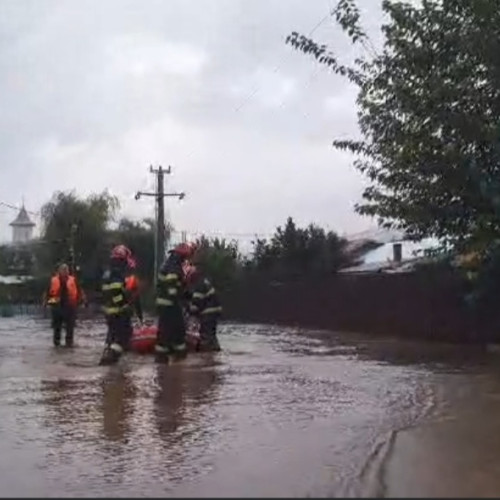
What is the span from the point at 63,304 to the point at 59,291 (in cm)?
52

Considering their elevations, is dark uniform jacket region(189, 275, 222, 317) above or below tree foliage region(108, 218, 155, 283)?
below

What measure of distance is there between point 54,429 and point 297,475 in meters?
2.90

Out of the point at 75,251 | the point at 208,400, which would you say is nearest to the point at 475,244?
the point at 208,400

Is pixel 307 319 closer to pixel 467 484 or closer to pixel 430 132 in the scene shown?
pixel 430 132

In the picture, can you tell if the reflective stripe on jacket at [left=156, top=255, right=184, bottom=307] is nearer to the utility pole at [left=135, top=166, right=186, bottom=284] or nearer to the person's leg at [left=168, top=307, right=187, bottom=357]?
the person's leg at [left=168, top=307, right=187, bottom=357]

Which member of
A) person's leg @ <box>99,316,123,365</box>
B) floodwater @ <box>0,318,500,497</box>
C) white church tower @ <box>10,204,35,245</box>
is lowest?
floodwater @ <box>0,318,500,497</box>

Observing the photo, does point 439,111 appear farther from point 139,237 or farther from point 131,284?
point 139,237

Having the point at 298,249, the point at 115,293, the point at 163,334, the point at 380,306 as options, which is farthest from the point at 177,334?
the point at 298,249

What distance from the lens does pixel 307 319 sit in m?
28.1

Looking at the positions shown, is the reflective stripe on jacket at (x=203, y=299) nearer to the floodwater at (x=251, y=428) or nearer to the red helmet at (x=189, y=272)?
the red helmet at (x=189, y=272)

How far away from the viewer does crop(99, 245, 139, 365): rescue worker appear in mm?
14516

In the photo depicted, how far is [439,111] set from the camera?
15.7 meters

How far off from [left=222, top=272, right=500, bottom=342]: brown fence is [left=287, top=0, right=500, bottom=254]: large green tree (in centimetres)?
225

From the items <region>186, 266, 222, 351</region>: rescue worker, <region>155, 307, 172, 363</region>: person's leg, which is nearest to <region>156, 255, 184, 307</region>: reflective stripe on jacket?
<region>155, 307, 172, 363</region>: person's leg
